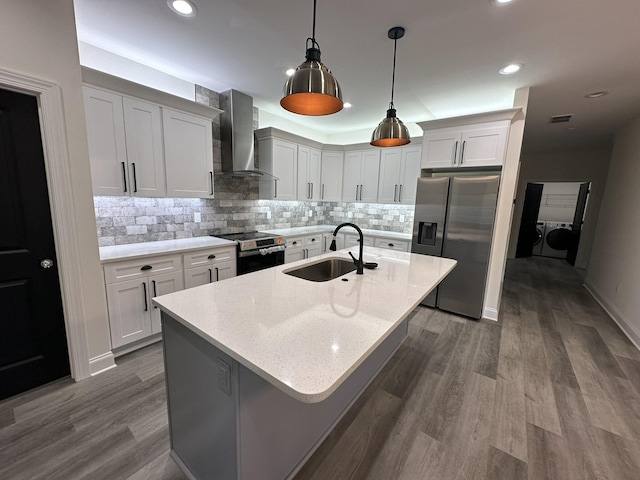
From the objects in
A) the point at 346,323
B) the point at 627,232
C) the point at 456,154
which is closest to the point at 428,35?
the point at 456,154

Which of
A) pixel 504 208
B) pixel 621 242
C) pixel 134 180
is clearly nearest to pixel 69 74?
pixel 134 180

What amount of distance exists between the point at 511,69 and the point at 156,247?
3.83m

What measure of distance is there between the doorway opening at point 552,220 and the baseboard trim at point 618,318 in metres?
2.83

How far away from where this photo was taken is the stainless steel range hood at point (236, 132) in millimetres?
3271

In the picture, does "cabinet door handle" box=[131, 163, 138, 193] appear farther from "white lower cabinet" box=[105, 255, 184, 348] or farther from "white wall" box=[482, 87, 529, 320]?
"white wall" box=[482, 87, 529, 320]

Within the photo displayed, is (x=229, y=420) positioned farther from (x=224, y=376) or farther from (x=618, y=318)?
(x=618, y=318)

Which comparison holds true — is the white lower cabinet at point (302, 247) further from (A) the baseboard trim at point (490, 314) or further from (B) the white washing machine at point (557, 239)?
(B) the white washing machine at point (557, 239)

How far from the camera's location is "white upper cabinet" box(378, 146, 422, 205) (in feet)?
13.2

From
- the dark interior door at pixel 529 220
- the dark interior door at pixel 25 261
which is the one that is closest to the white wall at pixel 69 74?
the dark interior door at pixel 25 261

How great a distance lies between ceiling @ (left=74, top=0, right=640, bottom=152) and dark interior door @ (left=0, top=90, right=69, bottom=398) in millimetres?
1009

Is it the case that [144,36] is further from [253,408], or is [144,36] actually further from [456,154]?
[456,154]

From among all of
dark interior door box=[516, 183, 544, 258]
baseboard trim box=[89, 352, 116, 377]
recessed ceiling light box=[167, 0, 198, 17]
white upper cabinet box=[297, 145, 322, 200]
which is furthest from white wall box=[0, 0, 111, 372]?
dark interior door box=[516, 183, 544, 258]

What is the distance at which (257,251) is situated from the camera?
3262 mm

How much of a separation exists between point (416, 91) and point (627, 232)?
338 cm
